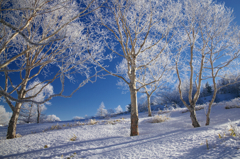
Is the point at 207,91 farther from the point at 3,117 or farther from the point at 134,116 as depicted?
the point at 3,117

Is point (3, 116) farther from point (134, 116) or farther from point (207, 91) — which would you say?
point (207, 91)

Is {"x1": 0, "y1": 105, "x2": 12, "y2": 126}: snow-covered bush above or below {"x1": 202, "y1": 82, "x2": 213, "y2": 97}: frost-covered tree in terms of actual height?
below

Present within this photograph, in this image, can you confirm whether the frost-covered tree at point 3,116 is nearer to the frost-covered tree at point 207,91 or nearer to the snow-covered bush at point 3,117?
the snow-covered bush at point 3,117

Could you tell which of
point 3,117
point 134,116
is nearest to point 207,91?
point 134,116

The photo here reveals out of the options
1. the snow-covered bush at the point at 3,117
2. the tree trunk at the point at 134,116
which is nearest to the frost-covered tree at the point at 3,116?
the snow-covered bush at the point at 3,117

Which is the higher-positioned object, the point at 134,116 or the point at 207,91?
the point at 207,91

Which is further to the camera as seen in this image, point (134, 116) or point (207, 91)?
point (207, 91)

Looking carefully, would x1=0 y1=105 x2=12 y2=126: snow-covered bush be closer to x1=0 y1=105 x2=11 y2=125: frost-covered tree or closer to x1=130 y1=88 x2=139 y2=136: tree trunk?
x1=0 y1=105 x2=11 y2=125: frost-covered tree

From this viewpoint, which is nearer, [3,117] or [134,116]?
[134,116]

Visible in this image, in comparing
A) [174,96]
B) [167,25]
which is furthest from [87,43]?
[174,96]

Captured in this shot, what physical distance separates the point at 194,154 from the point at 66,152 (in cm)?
260

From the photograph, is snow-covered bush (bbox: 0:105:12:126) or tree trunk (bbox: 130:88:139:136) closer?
tree trunk (bbox: 130:88:139:136)

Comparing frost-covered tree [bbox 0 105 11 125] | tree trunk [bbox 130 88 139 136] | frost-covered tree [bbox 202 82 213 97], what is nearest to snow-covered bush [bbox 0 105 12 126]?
frost-covered tree [bbox 0 105 11 125]

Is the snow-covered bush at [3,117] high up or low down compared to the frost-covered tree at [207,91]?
down
